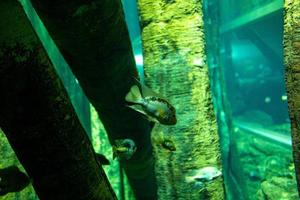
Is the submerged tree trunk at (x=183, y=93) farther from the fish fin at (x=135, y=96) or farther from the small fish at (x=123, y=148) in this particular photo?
the fish fin at (x=135, y=96)

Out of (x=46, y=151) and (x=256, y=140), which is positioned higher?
(x=46, y=151)

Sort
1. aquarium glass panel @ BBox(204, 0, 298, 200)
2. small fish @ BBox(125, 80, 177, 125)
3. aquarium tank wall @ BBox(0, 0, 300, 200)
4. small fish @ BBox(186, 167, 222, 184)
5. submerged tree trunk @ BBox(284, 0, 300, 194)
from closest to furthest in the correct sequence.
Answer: submerged tree trunk @ BBox(284, 0, 300, 194)
aquarium tank wall @ BBox(0, 0, 300, 200)
small fish @ BBox(125, 80, 177, 125)
small fish @ BBox(186, 167, 222, 184)
aquarium glass panel @ BBox(204, 0, 298, 200)

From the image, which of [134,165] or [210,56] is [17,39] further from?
[210,56]

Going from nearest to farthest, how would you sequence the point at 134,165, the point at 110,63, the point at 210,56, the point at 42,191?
the point at 42,191, the point at 110,63, the point at 134,165, the point at 210,56

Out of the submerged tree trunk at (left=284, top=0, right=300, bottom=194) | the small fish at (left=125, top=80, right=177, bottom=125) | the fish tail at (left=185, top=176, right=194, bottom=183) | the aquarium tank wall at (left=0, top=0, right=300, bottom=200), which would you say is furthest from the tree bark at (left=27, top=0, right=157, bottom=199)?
the submerged tree trunk at (left=284, top=0, right=300, bottom=194)

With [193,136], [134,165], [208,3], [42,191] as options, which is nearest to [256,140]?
[208,3]

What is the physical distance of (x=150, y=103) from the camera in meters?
3.12

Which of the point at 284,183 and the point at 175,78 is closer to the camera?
the point at 175,78

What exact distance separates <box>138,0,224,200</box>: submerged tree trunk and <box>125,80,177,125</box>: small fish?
852mm

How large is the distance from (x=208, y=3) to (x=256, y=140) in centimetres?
668

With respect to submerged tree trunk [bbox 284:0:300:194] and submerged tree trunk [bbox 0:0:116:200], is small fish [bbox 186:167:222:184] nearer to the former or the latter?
submerged tree trunk [bbox 284:0:300:194]

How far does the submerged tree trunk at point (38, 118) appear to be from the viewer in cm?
167

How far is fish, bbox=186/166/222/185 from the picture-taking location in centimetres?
387

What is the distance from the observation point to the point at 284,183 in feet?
29.1
